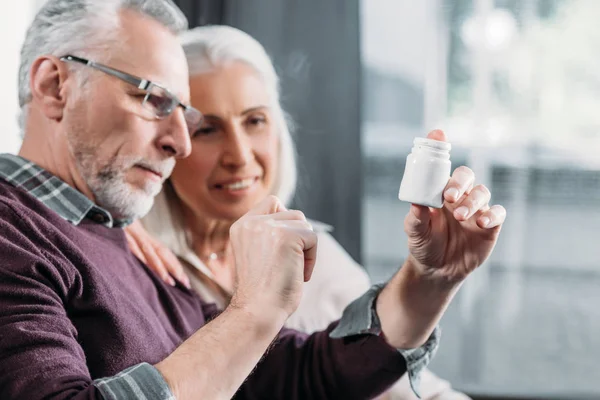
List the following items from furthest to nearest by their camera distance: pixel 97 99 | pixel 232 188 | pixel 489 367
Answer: pixel 489 367
pixel 232 188
pixel 97 99

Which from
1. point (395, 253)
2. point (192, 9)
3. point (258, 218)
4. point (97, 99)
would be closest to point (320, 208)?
point (192, 9)

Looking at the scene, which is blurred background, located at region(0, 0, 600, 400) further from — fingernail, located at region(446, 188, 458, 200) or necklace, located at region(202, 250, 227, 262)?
fingernail, located at region(446, 188, 458, 200)

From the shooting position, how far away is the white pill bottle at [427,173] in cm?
98

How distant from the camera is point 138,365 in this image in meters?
0.90

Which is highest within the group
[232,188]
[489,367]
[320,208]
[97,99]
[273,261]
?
[97,99]

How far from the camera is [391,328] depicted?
136 cm

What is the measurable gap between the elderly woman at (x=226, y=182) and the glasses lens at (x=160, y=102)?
1.37 ft

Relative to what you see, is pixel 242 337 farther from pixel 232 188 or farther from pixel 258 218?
pixel 232 188

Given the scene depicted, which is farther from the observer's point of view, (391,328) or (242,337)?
(391,328)

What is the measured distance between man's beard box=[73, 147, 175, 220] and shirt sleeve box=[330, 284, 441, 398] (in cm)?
45

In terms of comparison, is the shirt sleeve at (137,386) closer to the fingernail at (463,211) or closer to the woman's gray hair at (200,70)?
the fingernail at (463,211)

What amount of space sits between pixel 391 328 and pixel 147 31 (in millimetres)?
696

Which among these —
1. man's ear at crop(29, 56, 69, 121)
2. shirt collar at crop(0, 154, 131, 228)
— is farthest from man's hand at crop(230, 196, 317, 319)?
man's ear at crop(29, 56, 69, 121)

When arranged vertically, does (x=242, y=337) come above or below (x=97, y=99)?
below
